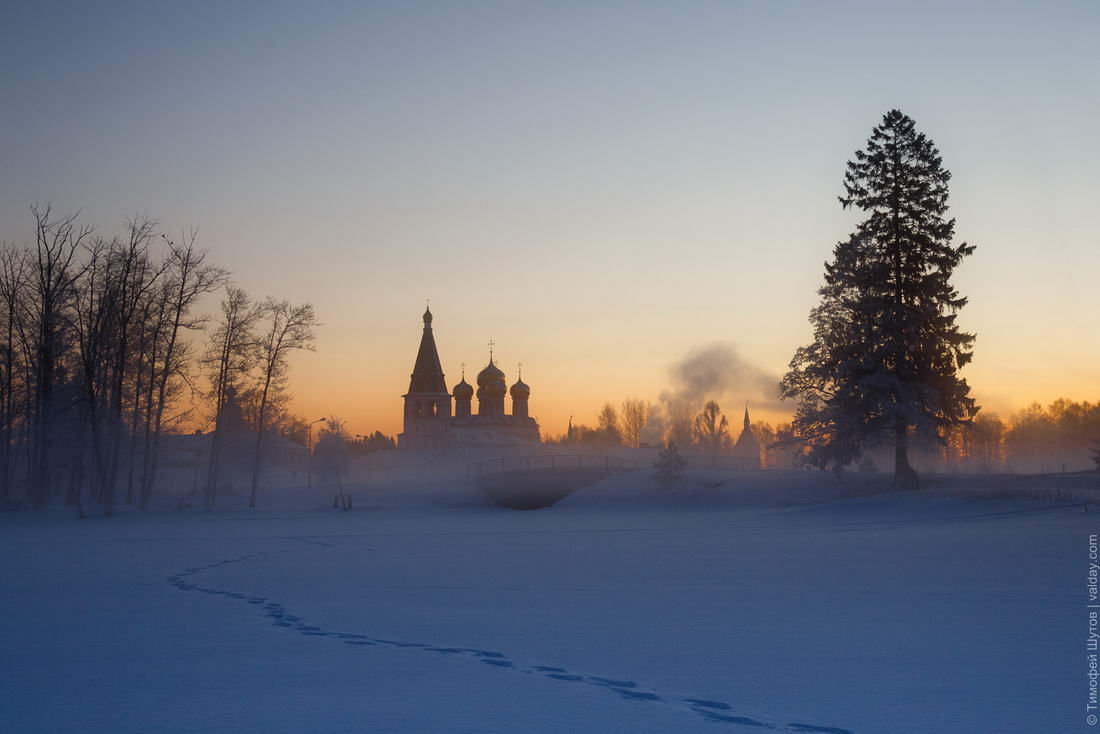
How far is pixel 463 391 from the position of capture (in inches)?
4843

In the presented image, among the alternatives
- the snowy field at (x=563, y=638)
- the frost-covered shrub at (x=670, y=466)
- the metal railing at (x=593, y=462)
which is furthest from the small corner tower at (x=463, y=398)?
the snowy field at (x=563, y=638)

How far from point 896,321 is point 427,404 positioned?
7845cm

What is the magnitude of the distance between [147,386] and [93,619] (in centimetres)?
3618

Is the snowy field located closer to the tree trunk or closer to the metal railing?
the tree trunk

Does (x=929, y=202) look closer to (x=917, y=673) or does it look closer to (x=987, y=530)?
(x=987, y=530)

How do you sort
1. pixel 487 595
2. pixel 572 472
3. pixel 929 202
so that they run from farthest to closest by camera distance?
pixel 572 472 < pixel 929 202 < pixel 487 595

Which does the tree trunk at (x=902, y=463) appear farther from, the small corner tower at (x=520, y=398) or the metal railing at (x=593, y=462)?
the small corner tower at (x=520, y=398)

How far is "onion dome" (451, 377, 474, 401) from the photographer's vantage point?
402ft

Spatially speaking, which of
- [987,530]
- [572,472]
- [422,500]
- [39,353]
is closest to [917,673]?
[987,530]

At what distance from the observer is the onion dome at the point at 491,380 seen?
120 meters

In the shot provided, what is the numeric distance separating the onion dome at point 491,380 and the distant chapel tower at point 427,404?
9.81 m

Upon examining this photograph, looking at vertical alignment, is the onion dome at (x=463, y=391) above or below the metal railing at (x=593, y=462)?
above

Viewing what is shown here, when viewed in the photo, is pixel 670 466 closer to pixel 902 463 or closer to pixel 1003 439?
pixel 902 463

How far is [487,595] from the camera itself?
1254cm
